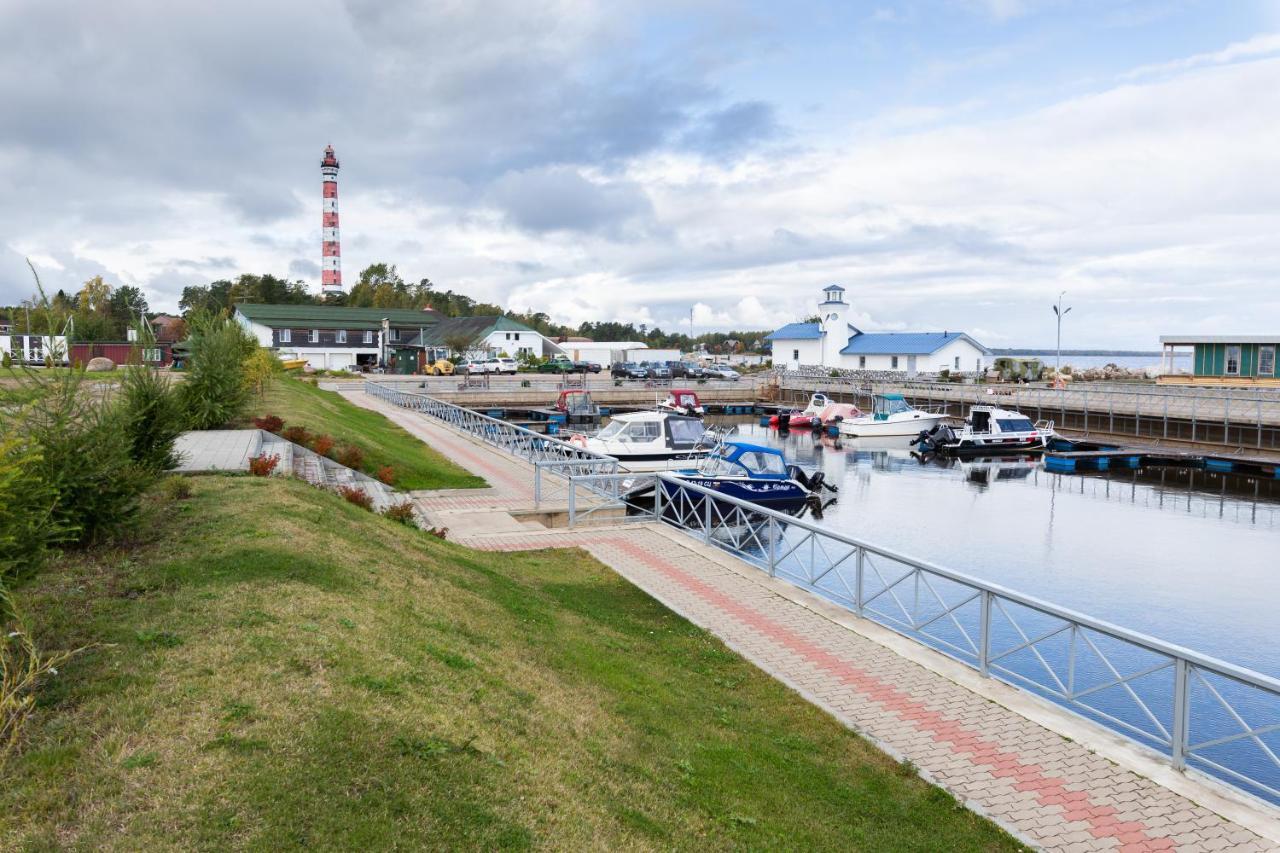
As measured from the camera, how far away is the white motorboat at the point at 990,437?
43281 mm

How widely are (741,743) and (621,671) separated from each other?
6.03 ft

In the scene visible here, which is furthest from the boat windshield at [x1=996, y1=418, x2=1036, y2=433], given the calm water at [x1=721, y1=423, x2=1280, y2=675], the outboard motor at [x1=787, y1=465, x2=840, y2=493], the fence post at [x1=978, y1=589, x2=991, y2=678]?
the fence post at [x1=978, y1=589, x2=991, y2=678]

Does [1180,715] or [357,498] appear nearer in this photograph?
[1180,715]

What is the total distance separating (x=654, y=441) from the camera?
2847 centimetres

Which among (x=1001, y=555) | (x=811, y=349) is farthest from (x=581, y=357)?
(x=1001, y=555)

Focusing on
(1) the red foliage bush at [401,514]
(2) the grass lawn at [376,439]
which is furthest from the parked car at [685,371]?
(1) the red foliage bush at [401,514]

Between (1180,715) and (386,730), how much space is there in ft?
21.6

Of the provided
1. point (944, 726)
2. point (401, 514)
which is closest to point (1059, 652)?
point (944, 726)

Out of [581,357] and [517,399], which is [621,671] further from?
[581,357]

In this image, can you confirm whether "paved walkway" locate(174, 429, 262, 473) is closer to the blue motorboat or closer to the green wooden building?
the blue motorboat

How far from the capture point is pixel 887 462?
135 feet

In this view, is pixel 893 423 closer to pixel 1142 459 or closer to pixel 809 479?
pixel 1142 459

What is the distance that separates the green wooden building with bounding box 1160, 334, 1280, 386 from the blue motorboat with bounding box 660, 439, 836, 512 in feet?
131

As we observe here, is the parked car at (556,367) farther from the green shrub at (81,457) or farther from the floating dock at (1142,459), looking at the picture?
the green shrub at (81,457)
